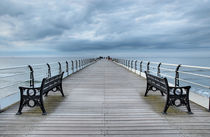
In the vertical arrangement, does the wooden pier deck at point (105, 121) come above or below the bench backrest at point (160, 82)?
below

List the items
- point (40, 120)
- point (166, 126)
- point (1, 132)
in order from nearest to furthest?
point (1, 132) < point (166, 126) < point (40, 120)

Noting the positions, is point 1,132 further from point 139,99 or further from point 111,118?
point 139,99

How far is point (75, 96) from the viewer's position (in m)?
5.36

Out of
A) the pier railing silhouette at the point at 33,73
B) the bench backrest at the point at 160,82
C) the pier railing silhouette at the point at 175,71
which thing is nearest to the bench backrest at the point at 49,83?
the pier railing silhouette at the point at 33,73

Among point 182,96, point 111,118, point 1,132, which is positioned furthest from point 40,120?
point 182,96

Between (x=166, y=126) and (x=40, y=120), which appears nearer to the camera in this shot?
(x=166, y=126)

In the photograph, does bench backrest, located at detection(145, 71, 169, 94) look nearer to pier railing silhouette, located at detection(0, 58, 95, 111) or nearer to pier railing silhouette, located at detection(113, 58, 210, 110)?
pier railing silhouette, located at detection(113, 58, 210, 110)

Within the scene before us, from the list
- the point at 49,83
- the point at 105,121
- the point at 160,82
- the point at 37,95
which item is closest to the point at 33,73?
the point at 49,83

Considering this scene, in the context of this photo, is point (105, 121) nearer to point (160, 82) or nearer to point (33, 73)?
point (160, 82)

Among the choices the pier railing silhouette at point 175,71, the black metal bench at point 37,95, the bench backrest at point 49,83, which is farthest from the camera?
the pier railing silhouette at point 175,71

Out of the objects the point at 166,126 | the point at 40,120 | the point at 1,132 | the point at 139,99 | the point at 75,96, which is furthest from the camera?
the point at 75,96

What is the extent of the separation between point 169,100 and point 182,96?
32cm

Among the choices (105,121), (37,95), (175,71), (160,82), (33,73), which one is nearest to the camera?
(105,121)

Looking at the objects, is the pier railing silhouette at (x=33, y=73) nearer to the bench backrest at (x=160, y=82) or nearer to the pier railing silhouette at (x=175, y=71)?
the bench backrest at (x=160, y=82)
